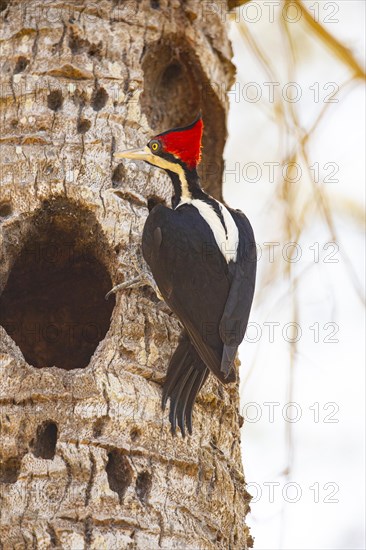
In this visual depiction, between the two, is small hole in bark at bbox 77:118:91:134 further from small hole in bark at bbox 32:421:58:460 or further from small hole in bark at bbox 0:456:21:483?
small hole in bark at bbox 0:456:21:483

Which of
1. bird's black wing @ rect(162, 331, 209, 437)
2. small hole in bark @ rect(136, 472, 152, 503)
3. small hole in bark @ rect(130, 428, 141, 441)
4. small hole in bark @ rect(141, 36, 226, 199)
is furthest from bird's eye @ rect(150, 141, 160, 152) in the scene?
small hole in bark @ rect(136, 472, 152, 503)

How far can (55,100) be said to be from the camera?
3779mm

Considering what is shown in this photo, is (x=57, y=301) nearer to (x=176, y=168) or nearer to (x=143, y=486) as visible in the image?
(x=176, y=168)

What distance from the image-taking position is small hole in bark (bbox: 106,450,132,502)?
3051 mm

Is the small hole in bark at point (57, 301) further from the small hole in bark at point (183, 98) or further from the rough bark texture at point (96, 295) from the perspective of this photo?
the small hole in bark at point (183, 98)

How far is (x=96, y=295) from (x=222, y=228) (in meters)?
0.63

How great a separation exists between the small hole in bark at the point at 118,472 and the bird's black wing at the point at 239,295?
382 mm

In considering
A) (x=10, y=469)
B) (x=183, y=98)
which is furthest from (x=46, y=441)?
(x=183, y=98)

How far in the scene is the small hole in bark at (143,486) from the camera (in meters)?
3.05

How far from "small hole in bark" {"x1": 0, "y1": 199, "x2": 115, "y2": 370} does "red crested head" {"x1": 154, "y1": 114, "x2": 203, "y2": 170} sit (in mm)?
421

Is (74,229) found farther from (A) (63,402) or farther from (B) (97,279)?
(A) (63,402)

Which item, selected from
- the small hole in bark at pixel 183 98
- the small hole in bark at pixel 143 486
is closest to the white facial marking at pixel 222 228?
the small hole in bark at pixel 183 98

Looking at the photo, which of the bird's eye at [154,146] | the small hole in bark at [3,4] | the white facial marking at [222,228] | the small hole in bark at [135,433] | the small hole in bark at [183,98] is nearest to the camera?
the small hole in bark at [135,433]

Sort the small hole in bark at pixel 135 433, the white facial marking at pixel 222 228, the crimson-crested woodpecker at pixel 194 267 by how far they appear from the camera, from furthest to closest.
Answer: the white facial marking at pixel 222 228
the crimson-crested woodpecker at pixel 194 267
the small hole in bark at pixel 135 433
